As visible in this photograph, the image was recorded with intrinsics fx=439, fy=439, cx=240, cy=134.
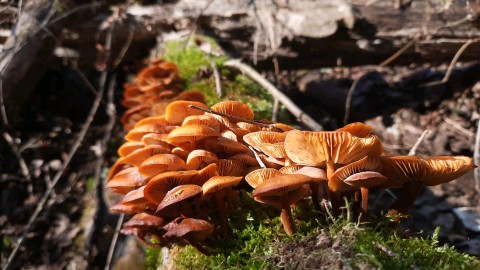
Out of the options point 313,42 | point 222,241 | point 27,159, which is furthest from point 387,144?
point 27,159

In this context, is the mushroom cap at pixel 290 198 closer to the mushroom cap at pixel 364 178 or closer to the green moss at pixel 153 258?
the mushroom cap at pixel 364 178

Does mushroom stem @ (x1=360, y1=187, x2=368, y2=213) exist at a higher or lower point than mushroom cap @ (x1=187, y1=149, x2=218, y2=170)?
lower

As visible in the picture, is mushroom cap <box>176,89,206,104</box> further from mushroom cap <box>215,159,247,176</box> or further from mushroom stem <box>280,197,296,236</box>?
mushroom stem <box>280,197,296,236</box>

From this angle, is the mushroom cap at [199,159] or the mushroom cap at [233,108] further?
the mushroom cap at [233,108]

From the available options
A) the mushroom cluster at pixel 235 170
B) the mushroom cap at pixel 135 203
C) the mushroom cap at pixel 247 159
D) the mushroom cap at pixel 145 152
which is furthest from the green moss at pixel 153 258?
the mushroom cap at pixel 247 159

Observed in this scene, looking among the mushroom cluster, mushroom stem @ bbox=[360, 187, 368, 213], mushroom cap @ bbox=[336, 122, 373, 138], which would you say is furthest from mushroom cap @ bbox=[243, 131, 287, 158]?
mushroom stem @ bbox=[360, 187, 368, 213]
